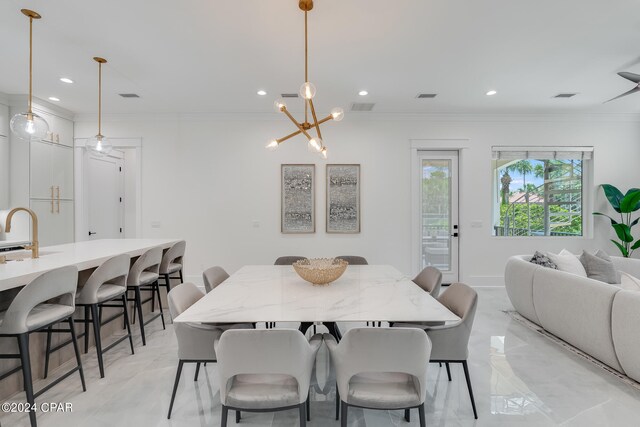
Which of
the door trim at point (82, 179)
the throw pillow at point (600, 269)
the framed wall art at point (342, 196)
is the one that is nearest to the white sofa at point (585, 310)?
the throw pillow at point (600, 269)

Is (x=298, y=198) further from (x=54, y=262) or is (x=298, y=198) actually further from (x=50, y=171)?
(x=50, y=171)

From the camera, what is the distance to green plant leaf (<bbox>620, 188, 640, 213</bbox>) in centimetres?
448

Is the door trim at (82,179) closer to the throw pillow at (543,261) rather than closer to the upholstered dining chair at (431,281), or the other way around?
the upholstered dining chair at (431,281)

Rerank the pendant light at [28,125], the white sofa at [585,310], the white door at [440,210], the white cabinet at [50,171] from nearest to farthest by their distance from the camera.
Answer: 1. the white sofa at [585,310]
2. the pendant light at [28,125]
3. the white cabinet at [50,171]
4. the white door at [440,210]

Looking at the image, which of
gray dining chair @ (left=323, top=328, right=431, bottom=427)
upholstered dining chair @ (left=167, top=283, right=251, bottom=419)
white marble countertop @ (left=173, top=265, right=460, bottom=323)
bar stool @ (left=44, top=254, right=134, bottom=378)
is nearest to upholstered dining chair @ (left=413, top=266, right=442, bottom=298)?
white marble countertop @ (left=173, top=265, right=460, bottom=323)

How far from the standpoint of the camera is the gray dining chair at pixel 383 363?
1386 millimetres

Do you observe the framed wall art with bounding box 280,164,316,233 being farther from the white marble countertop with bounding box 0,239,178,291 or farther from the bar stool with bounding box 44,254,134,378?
the bar stool with bounding box 44,254,134,378

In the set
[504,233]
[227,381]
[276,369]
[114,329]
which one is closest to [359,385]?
[276,369]

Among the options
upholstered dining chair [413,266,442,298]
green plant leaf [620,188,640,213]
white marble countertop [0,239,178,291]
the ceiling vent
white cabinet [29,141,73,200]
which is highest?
the ceiling vent

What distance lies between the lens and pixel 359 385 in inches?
59.5

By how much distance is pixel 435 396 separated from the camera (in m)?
2.15

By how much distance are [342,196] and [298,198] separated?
68 cm

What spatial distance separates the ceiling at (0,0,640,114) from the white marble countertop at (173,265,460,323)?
204 cm

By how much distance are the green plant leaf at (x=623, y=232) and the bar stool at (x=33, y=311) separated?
654 centimetres
